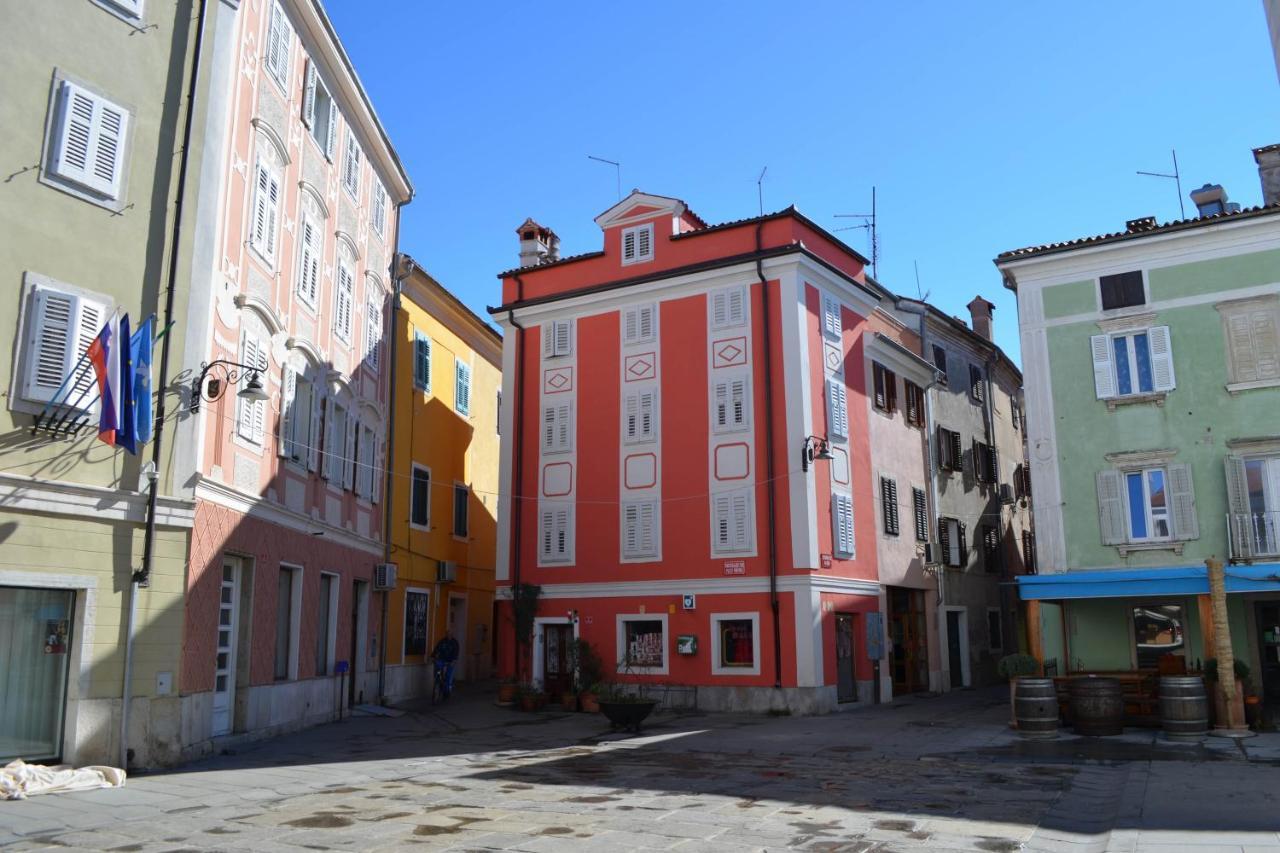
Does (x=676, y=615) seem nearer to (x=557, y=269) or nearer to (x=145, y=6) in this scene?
(x=557, y=269)

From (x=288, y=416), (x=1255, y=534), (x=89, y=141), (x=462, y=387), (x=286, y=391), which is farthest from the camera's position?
(x=462, y=387)

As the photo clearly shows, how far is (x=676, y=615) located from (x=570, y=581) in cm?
294

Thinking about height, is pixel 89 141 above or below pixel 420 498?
above

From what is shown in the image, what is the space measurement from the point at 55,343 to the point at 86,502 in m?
1.95

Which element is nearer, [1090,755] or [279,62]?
[1090,755]

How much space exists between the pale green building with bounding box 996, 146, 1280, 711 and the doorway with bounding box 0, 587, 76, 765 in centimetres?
1589

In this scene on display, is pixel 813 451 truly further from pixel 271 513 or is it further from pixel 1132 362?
pixel 271 513

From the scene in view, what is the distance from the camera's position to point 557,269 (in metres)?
27.0

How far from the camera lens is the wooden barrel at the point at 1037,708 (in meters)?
16.8

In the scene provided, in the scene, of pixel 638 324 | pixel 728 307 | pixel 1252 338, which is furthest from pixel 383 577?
pixel 1252 338

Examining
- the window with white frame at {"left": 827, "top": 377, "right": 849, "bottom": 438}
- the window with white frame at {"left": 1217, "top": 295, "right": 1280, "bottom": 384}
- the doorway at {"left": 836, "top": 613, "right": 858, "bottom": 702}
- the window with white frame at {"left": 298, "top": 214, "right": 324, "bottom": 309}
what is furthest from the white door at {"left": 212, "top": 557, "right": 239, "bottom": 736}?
the window with white frame at {"left": 1217, "top": 295, "right": 1280, "bottom": 384}

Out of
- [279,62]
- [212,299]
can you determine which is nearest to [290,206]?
[279,62]

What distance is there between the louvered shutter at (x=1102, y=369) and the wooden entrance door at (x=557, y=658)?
42.8 ft

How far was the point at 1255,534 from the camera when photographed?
64.8 feet
